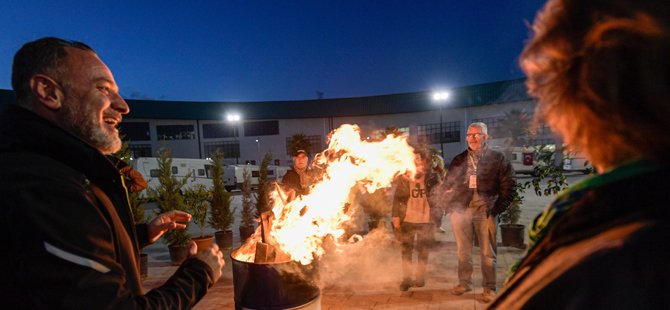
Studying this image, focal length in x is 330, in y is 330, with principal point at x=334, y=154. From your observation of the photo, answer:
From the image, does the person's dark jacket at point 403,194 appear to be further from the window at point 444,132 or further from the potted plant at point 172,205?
the window at point 444,132

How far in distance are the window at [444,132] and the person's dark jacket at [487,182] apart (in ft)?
99.9

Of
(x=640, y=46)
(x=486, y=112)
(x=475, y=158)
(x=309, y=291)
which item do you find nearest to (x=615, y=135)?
(x=640, y=46)

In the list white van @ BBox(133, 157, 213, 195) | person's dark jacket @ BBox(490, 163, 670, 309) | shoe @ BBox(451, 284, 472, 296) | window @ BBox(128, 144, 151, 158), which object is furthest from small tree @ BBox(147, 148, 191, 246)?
window @ BBox(128, 144, 151, 158)

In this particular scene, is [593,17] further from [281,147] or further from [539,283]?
[281,147]

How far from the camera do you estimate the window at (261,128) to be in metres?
38.3

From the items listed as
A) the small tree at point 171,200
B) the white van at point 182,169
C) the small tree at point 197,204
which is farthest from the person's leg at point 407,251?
the white van at point 182,169

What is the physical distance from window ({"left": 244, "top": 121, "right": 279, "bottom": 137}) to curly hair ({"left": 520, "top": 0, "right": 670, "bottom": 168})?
38.1 metres

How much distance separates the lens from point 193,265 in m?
1.91

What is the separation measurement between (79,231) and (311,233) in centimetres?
231

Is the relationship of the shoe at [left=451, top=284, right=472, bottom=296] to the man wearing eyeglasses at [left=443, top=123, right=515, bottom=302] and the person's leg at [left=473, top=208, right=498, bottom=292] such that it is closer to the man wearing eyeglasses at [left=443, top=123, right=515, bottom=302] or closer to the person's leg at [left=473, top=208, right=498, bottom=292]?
the man wearing eyeglasses at [left=443, top=123, right=515, bottom=302]

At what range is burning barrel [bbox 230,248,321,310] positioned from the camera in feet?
8.49

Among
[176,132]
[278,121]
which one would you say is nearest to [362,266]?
[278,121]

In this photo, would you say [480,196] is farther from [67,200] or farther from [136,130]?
[136,130]

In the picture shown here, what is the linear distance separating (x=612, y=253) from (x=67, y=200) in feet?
5.82
